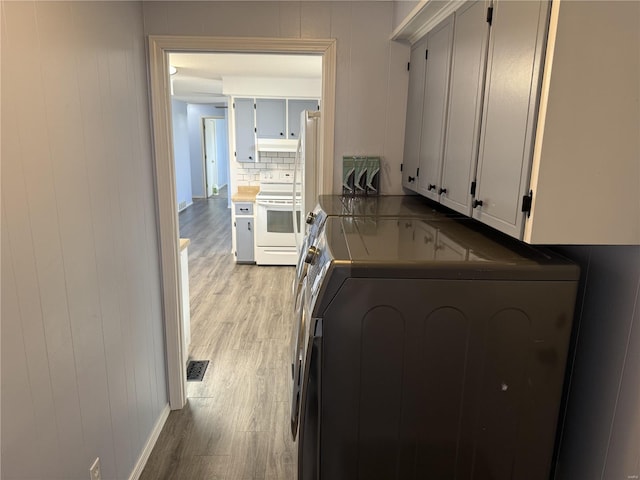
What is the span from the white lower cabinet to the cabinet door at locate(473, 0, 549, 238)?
420 cm

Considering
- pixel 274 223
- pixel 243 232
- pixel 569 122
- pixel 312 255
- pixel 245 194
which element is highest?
pixel 569 122

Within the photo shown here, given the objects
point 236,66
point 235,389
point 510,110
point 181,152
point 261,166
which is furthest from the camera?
point 181,152

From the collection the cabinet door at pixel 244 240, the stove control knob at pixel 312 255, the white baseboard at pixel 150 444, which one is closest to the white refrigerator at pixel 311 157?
the stove control knob at pixel 312 255

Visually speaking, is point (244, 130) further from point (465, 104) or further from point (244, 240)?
point (465, 104)

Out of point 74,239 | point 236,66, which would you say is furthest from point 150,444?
point 236,66

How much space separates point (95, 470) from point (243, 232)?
12.7 ft

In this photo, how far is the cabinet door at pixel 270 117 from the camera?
541 cm

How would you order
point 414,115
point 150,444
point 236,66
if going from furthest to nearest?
1. point 236,66
2. point 150,444
3. point 414,115

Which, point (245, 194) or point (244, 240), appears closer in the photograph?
point (244, 240)

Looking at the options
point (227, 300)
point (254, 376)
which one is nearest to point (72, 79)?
point (254, 376)

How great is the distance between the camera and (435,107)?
5.90 feet

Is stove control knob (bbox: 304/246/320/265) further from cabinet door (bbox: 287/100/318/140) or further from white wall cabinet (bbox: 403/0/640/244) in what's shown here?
cabinet door (bbox: 287/100/318/140)

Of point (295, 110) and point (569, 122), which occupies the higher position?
point (295, 110)

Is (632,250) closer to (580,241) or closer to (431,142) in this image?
(580,241)
